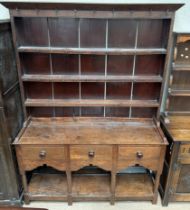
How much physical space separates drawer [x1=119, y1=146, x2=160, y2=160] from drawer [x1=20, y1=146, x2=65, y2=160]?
0.54 metres

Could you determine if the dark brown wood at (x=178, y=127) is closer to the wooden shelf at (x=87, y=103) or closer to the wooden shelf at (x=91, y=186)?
the wooden shelf at (x=87, y=103)

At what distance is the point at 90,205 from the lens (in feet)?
6.54

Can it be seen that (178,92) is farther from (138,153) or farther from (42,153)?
(42,153)

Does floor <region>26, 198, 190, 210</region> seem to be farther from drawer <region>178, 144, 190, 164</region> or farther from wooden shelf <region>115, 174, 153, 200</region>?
drawer <region>178, 144, 190, 164</region>

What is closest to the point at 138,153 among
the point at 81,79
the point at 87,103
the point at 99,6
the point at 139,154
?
the point at 139,154

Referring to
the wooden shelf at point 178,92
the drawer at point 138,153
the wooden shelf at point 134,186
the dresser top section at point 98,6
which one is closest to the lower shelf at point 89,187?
the wooden shelf at point 134,186

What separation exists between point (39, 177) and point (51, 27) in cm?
156

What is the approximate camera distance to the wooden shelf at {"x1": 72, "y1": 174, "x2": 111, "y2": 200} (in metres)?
1.98

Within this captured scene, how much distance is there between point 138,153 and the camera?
69.2 inches

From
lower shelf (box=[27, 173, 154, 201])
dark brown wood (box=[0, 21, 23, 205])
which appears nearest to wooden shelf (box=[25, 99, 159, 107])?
dark brown wood (box=[0, 21, 23, 205])

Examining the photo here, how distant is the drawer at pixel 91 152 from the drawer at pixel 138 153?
0.12 meters

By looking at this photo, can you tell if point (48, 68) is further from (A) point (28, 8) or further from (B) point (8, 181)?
(B) point (8, 181)

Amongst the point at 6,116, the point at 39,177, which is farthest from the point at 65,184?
the point at 6,116

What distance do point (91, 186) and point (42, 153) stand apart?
68 centimetres
